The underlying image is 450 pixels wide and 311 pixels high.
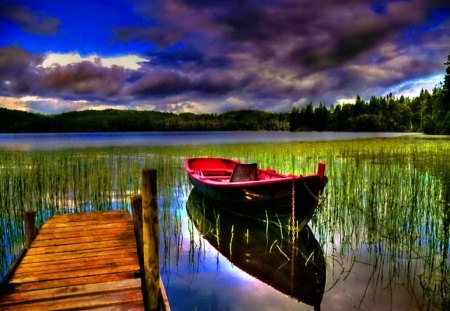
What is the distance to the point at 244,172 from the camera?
33.5 feet

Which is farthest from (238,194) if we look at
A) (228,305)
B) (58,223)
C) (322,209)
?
(58,223)

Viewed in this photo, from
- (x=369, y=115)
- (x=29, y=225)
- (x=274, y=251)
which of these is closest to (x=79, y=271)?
(x=29, y=225)

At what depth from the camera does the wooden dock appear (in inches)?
149

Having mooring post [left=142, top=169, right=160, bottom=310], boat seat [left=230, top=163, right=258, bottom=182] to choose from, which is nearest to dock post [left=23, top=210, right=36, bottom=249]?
mooring post [left=142, top=169, right=160, bottom=310]

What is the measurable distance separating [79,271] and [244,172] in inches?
246

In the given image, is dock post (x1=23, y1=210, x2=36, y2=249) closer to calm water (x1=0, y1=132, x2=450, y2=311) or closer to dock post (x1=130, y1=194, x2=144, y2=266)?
calm water (x1=0, y1=132, x2=450, y2=311)

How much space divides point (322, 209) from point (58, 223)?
6620 millimetres

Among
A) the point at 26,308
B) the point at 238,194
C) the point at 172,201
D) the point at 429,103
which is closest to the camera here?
the point at 26,308

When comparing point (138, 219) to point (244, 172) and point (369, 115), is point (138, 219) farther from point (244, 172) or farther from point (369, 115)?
point (369, 115)

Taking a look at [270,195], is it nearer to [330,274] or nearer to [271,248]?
[271,248]

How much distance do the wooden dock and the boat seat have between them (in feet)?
13.8

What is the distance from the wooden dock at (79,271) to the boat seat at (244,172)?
13.8 feet

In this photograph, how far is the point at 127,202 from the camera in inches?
455

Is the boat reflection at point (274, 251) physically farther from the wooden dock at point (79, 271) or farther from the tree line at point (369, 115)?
the tree line at point (369, 115)
